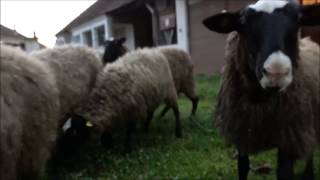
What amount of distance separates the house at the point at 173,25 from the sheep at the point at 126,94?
4291 millimetres

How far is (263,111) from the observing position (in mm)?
5086

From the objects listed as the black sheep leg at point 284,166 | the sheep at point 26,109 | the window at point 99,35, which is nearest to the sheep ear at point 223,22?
the black sheep leg at point 284,166

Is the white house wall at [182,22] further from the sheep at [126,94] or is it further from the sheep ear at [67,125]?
the sheep ear at [67,125]

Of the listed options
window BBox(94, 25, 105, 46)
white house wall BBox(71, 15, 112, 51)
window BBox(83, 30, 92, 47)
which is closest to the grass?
white house wall BBox(71, 15, 112, 51)

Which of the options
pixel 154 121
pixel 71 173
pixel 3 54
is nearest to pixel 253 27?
pixel 3 54

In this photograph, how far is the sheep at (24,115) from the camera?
4.42 metres

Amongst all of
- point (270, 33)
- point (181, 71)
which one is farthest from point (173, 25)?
point (270, 33)

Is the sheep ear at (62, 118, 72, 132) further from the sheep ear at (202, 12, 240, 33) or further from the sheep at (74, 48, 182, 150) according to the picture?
the sheep ear at (202, 12, 240, 33)

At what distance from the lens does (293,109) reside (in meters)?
5.07

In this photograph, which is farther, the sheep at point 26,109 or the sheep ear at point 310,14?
the sheep ear at point 310,14

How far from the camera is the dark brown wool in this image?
16.5 feet

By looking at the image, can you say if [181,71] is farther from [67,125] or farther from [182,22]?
[182,22]

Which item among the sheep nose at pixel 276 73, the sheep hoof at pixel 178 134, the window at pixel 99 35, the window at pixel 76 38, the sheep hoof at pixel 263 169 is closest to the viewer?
the sheep nose at pixel 276 73

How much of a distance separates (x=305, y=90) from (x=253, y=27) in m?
1.01
